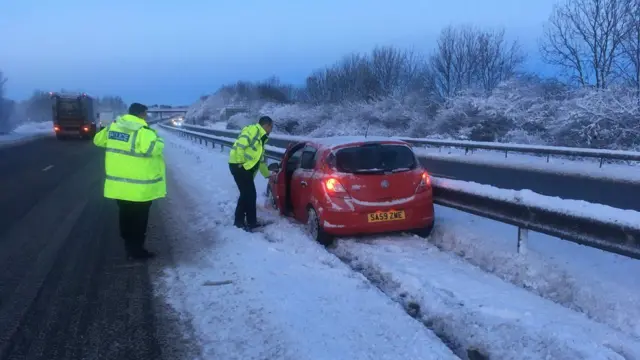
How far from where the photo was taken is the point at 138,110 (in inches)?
254

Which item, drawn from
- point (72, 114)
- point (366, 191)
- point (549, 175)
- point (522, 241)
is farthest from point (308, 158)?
point (72, 114)

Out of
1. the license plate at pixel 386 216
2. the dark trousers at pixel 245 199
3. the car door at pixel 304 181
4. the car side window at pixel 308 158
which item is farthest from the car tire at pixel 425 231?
the dark trousers at pixel 245 199

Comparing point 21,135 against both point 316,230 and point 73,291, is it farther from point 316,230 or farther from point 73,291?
point 73,291

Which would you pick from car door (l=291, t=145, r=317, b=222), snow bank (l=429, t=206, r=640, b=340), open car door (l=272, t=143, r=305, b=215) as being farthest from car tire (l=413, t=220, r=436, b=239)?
open car door (l=272, t=143, r=305, b=215)

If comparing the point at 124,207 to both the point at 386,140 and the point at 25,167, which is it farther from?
the point at 25,167

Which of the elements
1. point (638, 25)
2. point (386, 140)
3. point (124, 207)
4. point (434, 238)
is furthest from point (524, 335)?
point (638, 25)

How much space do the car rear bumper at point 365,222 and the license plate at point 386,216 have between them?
0.13 feet

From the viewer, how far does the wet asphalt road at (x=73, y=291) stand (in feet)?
13.8

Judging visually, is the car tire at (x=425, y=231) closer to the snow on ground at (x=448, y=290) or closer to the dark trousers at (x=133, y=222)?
the snow on ground at (x=448, y=290)

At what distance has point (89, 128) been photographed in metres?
43.3

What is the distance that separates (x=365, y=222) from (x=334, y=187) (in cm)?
60

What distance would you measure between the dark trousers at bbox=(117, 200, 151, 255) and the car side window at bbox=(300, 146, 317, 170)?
7.72 ft

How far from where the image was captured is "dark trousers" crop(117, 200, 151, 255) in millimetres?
6543

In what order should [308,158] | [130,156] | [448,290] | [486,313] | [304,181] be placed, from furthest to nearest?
[308,158] → [304,181] → [130,156] → [448,290] → [486,313]
